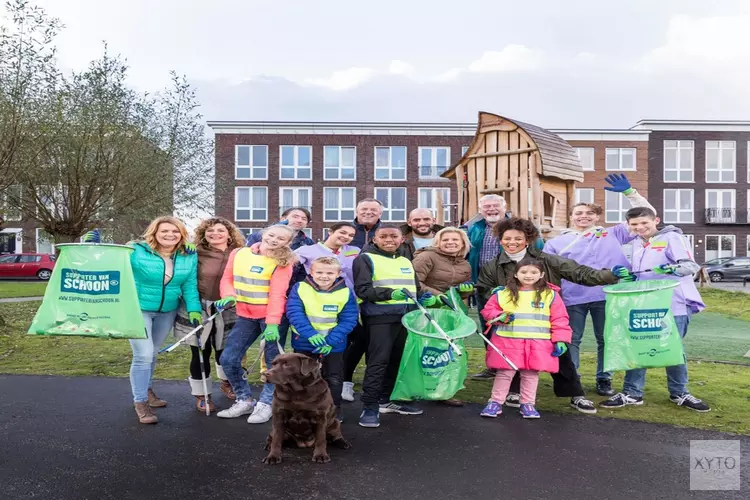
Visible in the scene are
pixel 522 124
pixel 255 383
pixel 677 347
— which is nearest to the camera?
pixel 677 347

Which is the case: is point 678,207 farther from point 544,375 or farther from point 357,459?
point 357,459

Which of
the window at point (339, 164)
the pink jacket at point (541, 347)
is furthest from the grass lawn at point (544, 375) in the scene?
the window at point (339, 164)

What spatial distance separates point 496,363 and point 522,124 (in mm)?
6809

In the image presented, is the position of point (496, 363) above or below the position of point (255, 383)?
above

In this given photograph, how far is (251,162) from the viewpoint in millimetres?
37438

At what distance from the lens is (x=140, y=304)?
501 centimetres

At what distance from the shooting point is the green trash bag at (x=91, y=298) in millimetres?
4625

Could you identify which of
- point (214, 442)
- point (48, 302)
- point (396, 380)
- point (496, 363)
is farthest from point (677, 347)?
point (48, 302)

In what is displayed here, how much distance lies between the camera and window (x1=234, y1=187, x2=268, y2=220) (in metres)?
37.5

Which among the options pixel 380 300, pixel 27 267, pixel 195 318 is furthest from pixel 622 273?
pixel 27 267

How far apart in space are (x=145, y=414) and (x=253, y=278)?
4.73ft

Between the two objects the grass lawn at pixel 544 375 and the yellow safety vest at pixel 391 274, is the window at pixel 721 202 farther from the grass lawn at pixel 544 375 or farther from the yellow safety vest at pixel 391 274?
the yellow safety vest at pixel 391 274

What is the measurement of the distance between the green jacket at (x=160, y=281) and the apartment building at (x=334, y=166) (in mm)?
32088

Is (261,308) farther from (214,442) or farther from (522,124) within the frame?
(522,124)
